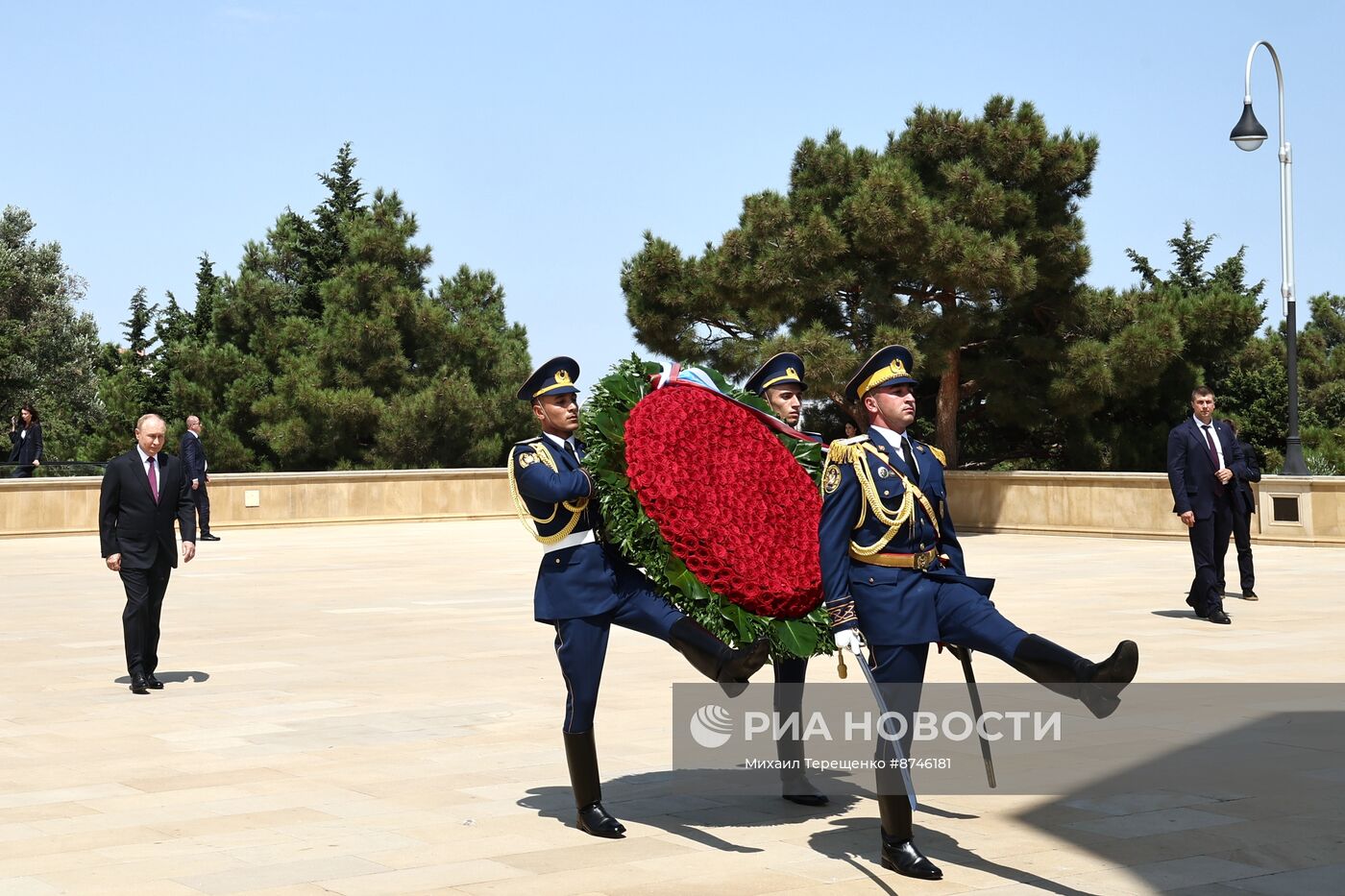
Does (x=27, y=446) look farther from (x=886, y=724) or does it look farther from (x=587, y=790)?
(x=886, y=724)

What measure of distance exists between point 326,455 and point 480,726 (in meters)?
31.7

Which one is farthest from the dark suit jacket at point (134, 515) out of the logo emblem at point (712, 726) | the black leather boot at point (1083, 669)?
the black leather boot at point (1083, 669)

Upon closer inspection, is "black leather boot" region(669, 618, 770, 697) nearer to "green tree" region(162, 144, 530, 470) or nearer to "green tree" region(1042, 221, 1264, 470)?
"green tree" region(1042, 221, 1264, 470)

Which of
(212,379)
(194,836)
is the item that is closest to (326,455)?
(212,379)

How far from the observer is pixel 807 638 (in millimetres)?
6609

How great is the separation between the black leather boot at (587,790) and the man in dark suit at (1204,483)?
856 cm

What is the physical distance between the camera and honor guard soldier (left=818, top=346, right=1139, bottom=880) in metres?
5.95

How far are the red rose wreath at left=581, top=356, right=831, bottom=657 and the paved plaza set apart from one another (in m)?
0.90

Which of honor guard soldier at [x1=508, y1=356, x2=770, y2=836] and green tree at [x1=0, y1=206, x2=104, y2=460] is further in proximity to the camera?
green tree at [x1=0, y1=206, x2=104, y2=460]

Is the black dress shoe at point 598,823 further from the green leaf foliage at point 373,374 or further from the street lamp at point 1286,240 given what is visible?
the green leaf foliage at point 373,374

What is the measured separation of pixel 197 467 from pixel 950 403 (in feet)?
41.9

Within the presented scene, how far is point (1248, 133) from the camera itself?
23234mm

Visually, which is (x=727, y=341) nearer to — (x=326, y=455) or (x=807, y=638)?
(x=326, y=455)

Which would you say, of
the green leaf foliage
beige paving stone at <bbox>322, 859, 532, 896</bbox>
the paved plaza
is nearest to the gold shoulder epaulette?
the paved plaza
